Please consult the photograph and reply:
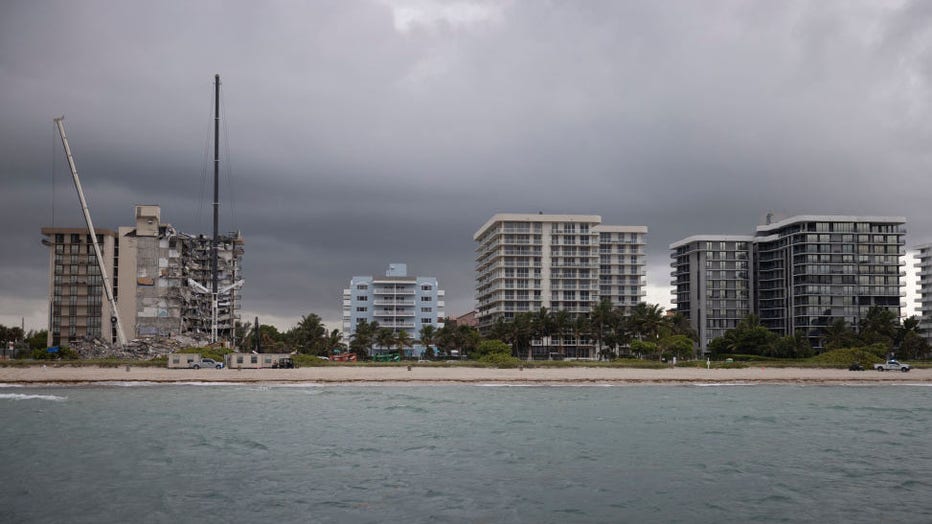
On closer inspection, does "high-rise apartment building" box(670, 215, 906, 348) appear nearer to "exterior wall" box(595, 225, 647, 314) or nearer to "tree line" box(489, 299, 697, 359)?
"tree line" box(489, 299, 697, 359)

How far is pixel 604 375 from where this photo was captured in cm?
9425

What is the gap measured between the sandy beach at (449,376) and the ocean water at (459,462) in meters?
24.2

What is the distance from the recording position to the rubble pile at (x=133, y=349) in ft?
417

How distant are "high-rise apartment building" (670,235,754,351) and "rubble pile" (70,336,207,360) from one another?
366 ft

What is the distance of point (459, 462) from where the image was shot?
29797 mm

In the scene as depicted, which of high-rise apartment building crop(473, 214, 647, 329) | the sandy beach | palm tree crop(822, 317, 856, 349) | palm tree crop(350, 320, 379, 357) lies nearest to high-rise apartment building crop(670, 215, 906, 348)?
palm tree crop(822, 317, 856, 349)

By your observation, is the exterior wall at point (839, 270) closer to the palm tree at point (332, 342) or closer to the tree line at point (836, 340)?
the tree line at point (836, 340)

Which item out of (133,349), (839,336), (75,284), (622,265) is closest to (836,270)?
(839,336)

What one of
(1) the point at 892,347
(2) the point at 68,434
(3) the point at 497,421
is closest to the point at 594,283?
(1) the point at 892,347

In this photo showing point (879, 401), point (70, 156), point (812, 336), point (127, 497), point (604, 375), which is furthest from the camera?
point (812, 336)

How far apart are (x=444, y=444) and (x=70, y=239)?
505 ft

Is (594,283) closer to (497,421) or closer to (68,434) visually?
(497,421)

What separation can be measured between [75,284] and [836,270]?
15813cm

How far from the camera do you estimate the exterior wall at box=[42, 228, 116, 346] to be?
531 feet
